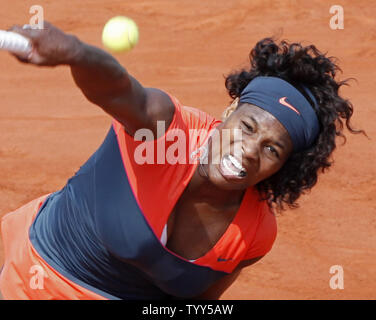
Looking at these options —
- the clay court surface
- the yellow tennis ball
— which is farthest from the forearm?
the clay court surface

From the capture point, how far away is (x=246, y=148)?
2514mm

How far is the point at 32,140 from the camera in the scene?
579cm

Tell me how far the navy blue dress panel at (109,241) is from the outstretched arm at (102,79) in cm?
23

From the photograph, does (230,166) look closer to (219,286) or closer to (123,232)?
(123,232)

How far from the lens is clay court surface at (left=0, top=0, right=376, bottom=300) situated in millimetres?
4688

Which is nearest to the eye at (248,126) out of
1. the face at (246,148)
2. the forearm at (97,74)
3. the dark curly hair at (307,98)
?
the face at (246,148)

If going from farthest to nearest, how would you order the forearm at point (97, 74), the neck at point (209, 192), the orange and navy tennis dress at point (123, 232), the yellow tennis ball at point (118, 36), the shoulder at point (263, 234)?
the yellow tennis ball at point (118, 36), the shoulder at point (263, 234), the neck at point (209, 192), the orange and navy tennis dress at point (123, 232), the forearm at point (97, 74)

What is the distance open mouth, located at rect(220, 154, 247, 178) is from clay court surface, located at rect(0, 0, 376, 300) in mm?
2020

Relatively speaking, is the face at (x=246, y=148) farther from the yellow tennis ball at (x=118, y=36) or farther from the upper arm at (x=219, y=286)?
the yellow tennis ball at (x=118, y=36)

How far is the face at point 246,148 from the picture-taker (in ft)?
8.24

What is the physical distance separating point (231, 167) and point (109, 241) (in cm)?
52

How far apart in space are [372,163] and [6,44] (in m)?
4.16

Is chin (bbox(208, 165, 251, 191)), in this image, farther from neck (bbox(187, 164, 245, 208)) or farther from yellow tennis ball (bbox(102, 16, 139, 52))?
yellow tennis ball (bbox(102, 16, 139, 52))

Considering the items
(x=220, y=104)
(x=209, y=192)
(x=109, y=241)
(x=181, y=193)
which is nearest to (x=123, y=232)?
(x=109, y=241)
